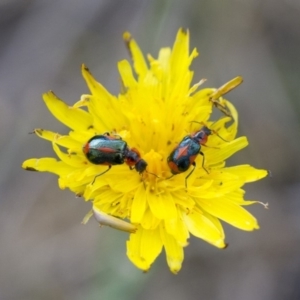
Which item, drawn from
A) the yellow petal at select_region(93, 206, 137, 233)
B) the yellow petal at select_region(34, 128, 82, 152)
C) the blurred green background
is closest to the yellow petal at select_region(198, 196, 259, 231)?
the yellow petal at select_region(93, 206, 137, 233)

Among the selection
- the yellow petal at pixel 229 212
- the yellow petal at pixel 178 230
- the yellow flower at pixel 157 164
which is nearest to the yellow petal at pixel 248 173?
the yellow flower at pixel 157 164

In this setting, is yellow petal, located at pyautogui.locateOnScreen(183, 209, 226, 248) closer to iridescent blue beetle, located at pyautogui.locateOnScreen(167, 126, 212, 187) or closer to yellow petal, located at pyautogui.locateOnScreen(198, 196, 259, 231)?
yellow petal, located at pyautogui.locateOnScreen(198, 196, 259, 231)

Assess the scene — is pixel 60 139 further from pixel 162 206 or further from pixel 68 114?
pixel 162 206

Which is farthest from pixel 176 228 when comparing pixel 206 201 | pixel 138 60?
pixel 138 60

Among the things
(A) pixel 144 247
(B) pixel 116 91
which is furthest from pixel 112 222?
(B) pixel 116 91

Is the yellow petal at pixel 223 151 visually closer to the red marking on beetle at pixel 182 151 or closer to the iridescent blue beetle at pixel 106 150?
the red marking on beetle at pixel 182 151

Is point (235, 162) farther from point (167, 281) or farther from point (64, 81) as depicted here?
point (64, 81)
